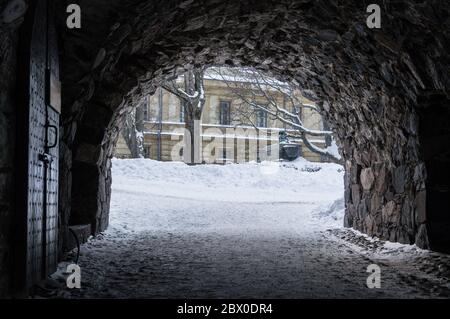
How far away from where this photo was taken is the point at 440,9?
4535 mm

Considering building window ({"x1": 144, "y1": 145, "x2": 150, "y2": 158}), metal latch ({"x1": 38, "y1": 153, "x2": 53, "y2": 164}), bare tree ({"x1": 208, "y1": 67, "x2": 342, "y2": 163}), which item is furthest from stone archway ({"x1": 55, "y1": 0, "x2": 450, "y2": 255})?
building window ({"x1": 144, "y1": 145, "x2": 150, "y2": 158})

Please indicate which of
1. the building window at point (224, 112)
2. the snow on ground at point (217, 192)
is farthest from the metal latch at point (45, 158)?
the building window at point (224, 112)

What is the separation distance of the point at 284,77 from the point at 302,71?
0.86 m

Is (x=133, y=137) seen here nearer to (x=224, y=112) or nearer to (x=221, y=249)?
(x=224, y=112)

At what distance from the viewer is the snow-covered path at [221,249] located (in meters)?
4.50

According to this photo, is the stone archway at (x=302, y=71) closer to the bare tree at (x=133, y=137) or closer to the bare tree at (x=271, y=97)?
the bare tree at (x=271, y=97)

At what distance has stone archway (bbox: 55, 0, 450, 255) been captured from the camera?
17.6ft

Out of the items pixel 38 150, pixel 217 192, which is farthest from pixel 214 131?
pixel 38 150

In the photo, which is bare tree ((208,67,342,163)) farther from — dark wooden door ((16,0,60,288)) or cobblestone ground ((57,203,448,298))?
dark wooden door ((16,0,60,288))

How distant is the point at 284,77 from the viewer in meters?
9.48

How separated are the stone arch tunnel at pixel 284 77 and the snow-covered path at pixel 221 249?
0.78 m

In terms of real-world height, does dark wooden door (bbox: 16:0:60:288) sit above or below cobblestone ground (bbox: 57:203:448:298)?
above

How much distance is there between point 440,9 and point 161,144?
86.2 feet

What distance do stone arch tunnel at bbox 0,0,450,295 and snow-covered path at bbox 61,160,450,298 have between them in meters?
0.78
